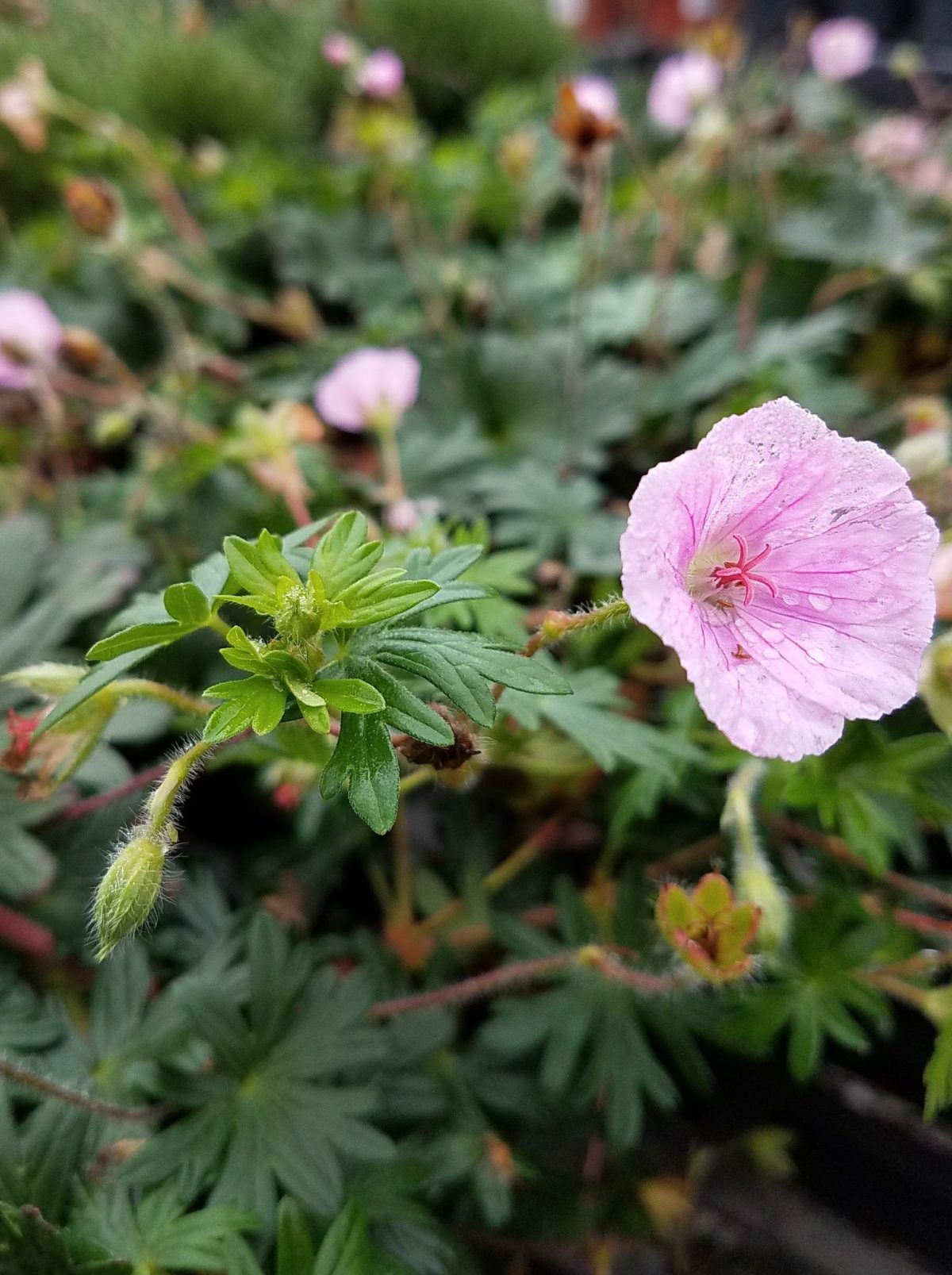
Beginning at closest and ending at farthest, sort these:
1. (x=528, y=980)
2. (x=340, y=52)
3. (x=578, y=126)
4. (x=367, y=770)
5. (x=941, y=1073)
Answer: (x=367, y=770) → (x=941, y=1073) → (x=528, y=980) → (x=578, y=126) → (x=340, y=52)

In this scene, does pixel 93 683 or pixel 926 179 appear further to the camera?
pixel 926 179

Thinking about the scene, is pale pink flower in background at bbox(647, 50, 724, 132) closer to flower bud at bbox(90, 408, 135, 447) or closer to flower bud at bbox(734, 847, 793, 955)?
flower bud at bbox(90, 408, 135, 447)

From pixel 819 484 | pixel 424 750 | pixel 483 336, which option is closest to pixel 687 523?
pixel 819 484

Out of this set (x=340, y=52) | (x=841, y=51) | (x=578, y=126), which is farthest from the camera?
(x=841, y=51)

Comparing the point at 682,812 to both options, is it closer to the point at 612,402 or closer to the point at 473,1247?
the point at 473,1247

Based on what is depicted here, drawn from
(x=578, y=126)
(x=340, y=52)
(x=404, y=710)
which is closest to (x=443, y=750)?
(x=404, y=710)

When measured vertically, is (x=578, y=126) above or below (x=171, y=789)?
above

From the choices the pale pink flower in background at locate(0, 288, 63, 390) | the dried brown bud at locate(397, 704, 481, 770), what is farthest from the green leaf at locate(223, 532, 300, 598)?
the pale pink flower in background at locate(0, 288, 63, 390)

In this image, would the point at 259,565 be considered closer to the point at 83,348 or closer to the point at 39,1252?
the point at 39,1252
